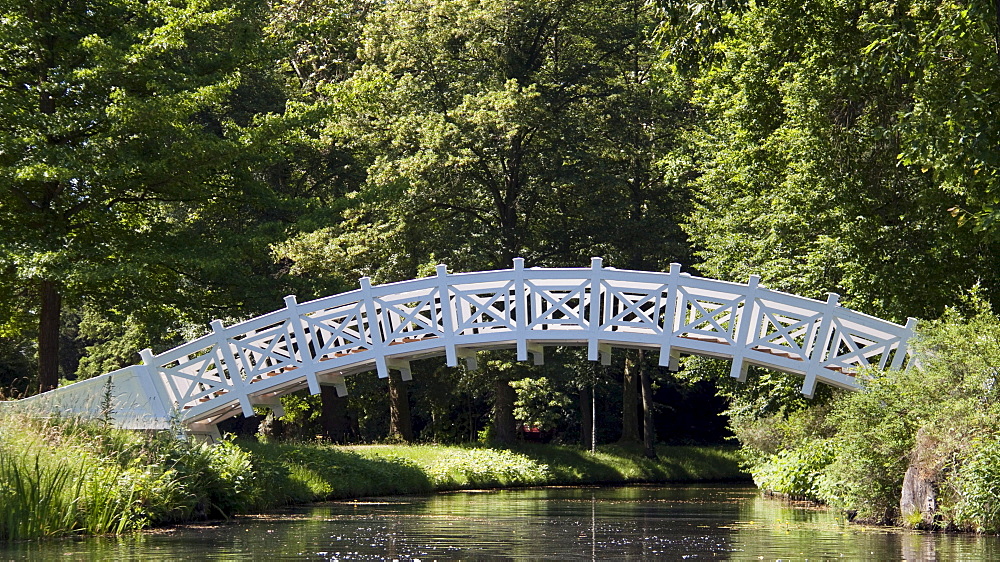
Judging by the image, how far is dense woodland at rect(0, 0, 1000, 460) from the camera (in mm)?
22344

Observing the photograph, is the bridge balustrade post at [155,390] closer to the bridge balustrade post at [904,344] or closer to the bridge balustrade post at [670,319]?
the bridge balustrade post at [670,319]

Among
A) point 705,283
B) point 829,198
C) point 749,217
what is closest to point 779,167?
point 749,217

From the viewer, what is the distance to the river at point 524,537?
12.8 meters

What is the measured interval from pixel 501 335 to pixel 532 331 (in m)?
0.54

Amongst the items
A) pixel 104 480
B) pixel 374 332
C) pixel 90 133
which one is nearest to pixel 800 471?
pixel 374 332

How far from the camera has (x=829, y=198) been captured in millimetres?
23797

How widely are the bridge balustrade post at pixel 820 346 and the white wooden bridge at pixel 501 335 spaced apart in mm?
16

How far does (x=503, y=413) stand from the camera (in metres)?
39.7

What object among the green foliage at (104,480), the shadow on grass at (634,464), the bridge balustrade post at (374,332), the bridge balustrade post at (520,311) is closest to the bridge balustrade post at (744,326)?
the bridge balustrade post at (520,311)

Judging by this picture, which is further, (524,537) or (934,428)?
(934,428)

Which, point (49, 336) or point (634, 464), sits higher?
point (49, 336)

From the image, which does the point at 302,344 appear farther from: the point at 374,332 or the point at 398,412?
the point at 398,412

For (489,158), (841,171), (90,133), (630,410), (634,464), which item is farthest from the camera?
(630,410)

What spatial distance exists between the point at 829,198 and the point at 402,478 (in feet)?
36.4
